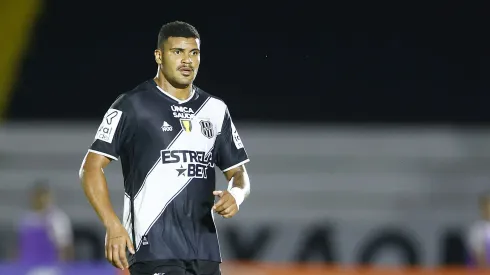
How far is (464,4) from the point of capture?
12133 millimetres

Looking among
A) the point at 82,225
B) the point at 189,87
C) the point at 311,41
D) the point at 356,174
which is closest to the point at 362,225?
the point at 356,174

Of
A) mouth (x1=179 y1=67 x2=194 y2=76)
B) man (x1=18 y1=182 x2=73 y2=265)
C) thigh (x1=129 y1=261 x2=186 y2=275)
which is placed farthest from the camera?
man (x1=18 y1=182 x2=73 y2=265)

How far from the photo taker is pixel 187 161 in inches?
162

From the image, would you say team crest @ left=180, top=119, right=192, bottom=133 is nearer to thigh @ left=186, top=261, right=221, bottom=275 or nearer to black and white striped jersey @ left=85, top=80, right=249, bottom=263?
black and white striped jersey @ left=85, top=80, right=249, bottom=263

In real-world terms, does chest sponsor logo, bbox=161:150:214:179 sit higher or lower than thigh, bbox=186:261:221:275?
higher

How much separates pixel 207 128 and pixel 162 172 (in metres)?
0.29

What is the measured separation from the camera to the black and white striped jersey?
4.07 metres

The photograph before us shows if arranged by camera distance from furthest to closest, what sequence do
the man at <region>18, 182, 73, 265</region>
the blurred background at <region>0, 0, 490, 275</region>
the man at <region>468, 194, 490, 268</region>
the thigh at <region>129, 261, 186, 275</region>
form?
the blurred background at <region>0, 0, 490, 275</region> → the man at <region>18, 182, 73, 265</region> → the man at <region>468, 194, 490, 268</region> → the thigh at <region>129, 261, 186, 275</region>

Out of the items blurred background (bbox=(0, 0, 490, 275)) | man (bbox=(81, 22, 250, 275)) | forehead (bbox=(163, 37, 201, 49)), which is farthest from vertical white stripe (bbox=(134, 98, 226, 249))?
blurred background (bbox=(0, 0, 490, 275))

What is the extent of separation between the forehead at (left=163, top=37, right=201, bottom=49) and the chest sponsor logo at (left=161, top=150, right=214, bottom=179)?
433mm

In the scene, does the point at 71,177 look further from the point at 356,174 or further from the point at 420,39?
the point at 420,39

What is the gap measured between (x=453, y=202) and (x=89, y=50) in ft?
15.6

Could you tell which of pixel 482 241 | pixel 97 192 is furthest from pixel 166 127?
pixel 482 241

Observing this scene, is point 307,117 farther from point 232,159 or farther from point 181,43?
point 181,43
